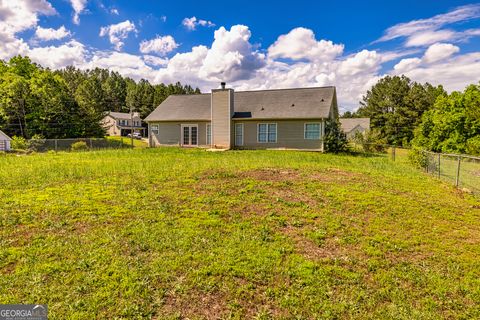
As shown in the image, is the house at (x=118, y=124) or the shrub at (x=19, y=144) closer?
the shrub at (x=19, y=144)

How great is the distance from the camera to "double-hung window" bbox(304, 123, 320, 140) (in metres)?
19.1

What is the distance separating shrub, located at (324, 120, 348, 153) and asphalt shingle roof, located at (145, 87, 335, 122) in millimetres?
976

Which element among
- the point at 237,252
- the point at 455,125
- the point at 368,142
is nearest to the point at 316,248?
the point at 237,252

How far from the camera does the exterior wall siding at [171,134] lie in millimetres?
22250

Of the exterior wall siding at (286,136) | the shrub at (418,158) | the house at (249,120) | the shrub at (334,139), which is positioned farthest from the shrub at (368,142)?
the shrub at (418,158)

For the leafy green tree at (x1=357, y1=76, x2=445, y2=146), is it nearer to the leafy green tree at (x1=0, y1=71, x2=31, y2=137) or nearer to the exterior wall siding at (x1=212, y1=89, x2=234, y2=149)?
the exterior wall siding at (x1=212, y1=89, x2=234, y2=149)

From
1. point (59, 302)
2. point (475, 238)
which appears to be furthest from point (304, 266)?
point (475, 238)

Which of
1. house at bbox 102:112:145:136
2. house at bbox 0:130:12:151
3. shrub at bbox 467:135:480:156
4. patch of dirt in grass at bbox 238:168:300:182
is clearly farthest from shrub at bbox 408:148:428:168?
house at bbox 102:112:145:136

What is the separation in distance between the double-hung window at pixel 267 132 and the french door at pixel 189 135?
17.0ft

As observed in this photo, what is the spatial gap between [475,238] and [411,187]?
3813mm

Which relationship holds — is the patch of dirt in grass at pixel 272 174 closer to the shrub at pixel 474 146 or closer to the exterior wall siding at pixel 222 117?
the exterior wall siding at pixel 222 117

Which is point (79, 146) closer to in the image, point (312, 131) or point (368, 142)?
point (312, 131)

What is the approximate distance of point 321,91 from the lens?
20781mm

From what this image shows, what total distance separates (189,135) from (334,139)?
11.0m
